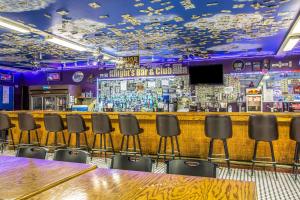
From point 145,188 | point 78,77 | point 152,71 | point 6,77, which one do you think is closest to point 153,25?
point 145,188

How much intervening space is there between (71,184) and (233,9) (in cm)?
411

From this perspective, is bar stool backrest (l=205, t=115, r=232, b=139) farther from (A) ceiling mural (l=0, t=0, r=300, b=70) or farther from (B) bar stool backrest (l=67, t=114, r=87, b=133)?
(B) bar stool backrest (l=67, t=114, r=87, b=133)

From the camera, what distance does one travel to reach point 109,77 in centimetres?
1068

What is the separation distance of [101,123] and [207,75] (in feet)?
16.4

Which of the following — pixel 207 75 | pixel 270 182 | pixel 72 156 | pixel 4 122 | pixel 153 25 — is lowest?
pixel 270 182

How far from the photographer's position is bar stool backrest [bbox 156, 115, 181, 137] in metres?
4.80

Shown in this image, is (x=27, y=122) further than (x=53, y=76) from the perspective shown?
No

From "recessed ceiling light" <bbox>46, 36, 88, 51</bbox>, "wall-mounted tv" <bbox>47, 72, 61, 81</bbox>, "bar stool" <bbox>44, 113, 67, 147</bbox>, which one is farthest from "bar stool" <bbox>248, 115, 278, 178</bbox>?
"wall-mounted tv" <bbox>47, 72, 61, 81</bbox>

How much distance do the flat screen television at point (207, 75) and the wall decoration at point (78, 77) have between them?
4832 millimetres

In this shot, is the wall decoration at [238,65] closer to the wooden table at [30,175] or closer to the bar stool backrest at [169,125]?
the bar stool backrest at [169,125]

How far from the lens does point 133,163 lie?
8.19 ft

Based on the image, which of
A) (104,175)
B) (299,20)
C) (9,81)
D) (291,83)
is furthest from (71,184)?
(9,81)

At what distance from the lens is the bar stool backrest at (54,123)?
5.77 meters

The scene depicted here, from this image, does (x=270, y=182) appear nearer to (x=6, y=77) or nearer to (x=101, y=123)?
(x=101, y=123)
